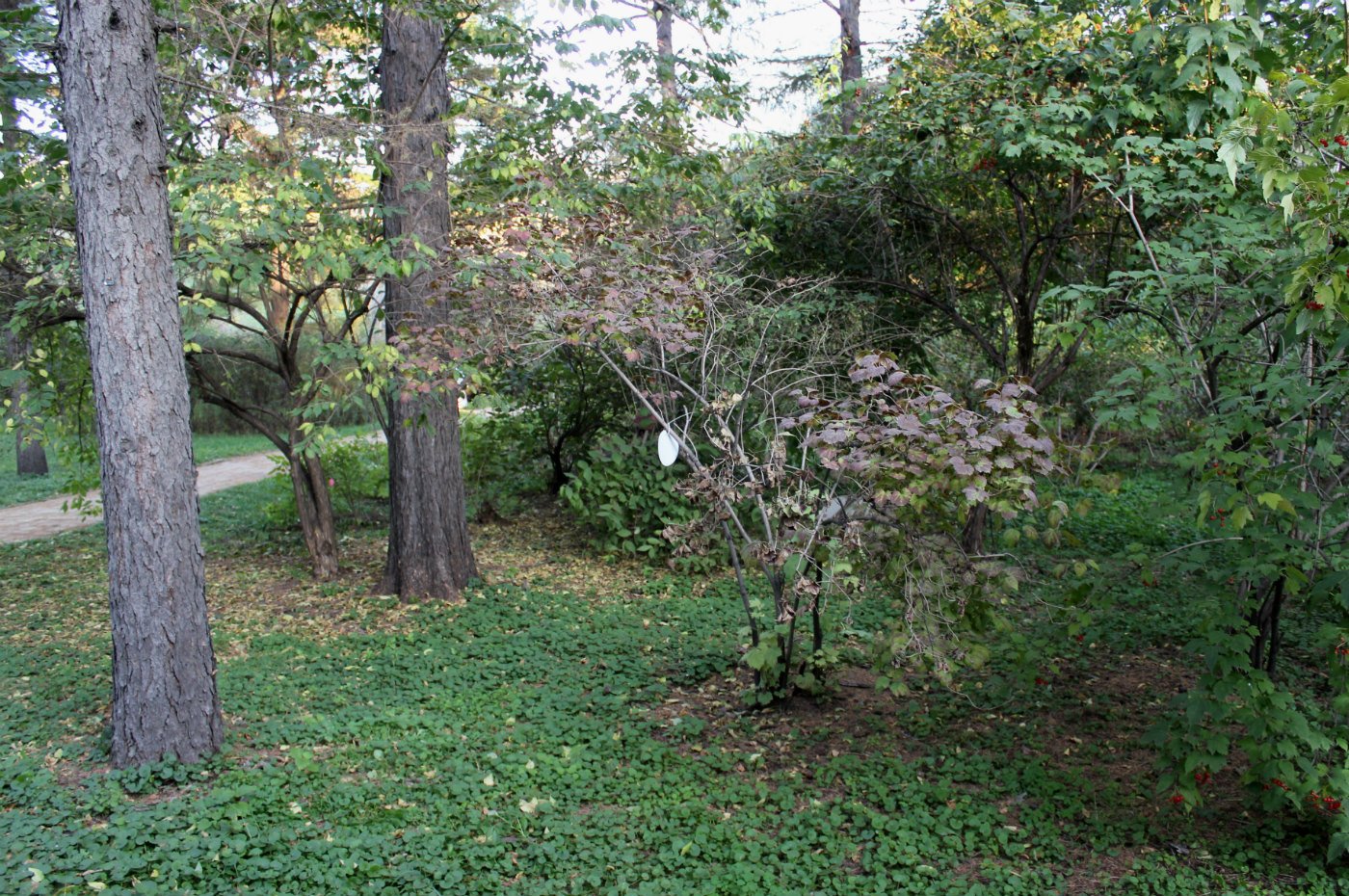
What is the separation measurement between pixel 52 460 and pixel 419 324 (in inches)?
443

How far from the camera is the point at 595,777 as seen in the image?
11.9 ft

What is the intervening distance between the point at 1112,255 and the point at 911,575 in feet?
14.4

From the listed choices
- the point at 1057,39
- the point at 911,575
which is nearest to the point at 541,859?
the point at 911,575

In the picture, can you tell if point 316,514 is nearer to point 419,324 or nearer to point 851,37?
point 419,324

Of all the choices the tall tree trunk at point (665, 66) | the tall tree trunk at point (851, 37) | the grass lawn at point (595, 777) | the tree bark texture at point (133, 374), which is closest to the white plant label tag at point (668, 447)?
the grass lawn at point (595, 777)

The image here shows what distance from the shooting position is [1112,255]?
6438 mm

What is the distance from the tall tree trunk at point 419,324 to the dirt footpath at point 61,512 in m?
3.12

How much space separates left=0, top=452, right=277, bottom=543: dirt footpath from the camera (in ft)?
27.6

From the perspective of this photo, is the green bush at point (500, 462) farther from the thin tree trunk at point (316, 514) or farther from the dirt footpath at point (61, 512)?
the dirt footpath at point (61, 512)

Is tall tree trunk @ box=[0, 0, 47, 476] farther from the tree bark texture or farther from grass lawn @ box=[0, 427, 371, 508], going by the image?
grass lawn @ box=[0, 427, 371, 508]

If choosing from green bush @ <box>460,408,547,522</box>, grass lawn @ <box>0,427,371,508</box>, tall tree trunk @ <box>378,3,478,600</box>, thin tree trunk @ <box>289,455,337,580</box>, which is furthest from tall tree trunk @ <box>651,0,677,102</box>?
grass lawn @ <box>0,427,371,508</box>

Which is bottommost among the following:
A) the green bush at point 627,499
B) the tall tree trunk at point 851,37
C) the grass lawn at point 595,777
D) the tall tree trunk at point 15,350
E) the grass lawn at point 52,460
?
Answer: the grass lawn at point 595,777

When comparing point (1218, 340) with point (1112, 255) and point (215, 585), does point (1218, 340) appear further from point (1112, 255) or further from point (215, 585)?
point (215, 585)

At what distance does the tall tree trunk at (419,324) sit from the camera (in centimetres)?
558
